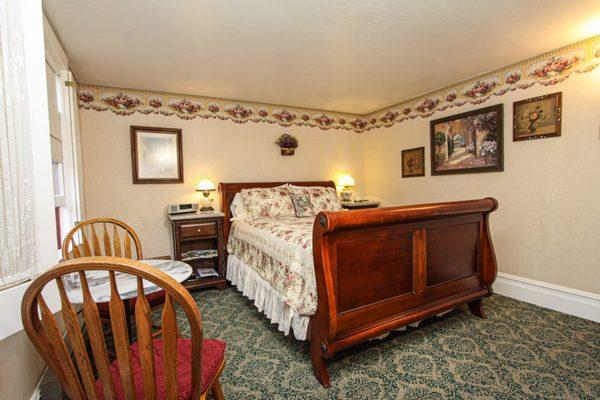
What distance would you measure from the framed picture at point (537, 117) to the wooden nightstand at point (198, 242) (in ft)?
10.5

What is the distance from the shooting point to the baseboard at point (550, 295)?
2.43 meters

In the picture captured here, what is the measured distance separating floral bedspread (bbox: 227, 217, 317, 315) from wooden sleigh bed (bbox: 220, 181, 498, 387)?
0.46ft

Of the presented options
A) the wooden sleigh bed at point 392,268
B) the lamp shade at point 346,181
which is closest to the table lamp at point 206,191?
the lamp shade at point 346,181

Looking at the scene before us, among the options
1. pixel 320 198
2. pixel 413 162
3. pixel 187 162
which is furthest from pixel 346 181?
pixel 187 162

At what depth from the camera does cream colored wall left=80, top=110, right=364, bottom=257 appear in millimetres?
3176

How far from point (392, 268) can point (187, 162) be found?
2.75 metres

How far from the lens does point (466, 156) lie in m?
3.32

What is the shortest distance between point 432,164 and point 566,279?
1.74 meters

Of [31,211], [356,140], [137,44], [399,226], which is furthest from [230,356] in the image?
[356,140]

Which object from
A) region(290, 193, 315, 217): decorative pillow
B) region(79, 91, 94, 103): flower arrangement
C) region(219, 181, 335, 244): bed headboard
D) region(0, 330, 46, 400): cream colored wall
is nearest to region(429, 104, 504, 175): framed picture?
region(290, 193, 315, 217): decorative pillow

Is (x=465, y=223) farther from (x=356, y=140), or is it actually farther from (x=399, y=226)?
(x=356, y=140)

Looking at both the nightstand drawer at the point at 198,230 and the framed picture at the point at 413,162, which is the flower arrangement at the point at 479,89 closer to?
the framed picture at the point at 413,162

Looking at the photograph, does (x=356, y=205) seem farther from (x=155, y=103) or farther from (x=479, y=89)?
(x=155, y=103)

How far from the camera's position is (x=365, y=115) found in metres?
4.77
